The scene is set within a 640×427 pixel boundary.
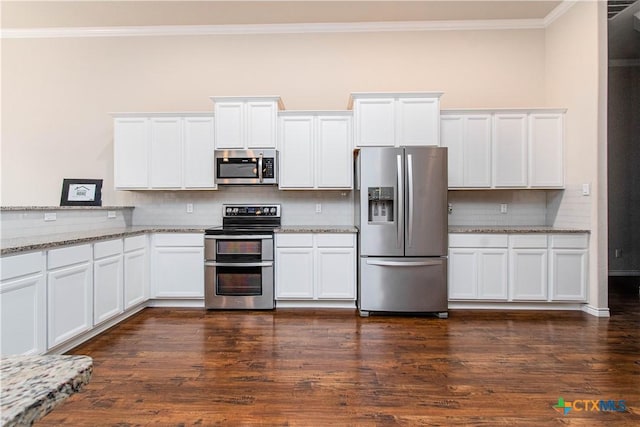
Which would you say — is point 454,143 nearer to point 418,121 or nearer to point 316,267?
point 418,121

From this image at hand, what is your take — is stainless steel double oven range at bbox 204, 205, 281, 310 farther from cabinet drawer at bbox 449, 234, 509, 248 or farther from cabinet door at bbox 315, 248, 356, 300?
cabinet drawer at bbox 449, 234, 509, 248

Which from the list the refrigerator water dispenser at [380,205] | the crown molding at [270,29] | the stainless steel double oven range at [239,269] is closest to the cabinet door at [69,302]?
the stainless steel double oven range at [239,269]

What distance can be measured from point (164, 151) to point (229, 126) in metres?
0.84

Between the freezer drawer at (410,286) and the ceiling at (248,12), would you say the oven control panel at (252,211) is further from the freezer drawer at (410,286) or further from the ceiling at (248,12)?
the ceiling at (248,12)

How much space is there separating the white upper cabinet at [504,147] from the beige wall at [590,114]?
16 centimetres

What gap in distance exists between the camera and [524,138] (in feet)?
14.1

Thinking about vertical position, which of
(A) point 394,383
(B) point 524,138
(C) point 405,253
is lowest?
(A) point 394,383

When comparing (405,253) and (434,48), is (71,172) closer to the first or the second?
(405,253)

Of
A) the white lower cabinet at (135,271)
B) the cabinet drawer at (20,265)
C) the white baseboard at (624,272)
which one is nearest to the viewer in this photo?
the cabinet drawer at (20,265)

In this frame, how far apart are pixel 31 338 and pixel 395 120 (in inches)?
147

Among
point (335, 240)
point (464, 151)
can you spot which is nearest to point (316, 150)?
point (335, 240)

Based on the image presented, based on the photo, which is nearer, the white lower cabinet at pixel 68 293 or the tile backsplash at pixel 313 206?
the white lower cabinet at pixel 68 293

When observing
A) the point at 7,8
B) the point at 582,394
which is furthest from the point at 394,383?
the point at 7,8

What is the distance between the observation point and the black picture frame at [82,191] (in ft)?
15.2
